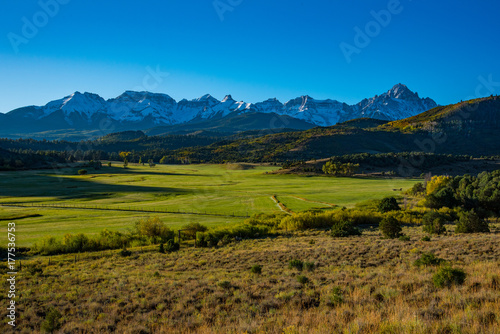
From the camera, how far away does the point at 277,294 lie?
1566cm

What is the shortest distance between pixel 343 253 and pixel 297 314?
15092 mm

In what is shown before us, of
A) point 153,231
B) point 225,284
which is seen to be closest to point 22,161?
point 153,231

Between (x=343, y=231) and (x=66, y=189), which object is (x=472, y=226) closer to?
(x=343, y=231)

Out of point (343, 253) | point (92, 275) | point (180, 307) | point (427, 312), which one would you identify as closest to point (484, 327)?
point (427, 312)

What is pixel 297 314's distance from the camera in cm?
1257

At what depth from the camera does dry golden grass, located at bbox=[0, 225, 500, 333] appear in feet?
35.0

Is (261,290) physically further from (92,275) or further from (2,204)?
(2,204)

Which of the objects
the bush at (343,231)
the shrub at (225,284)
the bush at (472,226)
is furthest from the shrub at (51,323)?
the bush at (472,226)

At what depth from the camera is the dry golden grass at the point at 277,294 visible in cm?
1066

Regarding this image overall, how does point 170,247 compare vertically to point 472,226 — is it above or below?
below

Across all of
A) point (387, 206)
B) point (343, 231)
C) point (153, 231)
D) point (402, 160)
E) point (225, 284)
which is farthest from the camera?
point (402, 160)

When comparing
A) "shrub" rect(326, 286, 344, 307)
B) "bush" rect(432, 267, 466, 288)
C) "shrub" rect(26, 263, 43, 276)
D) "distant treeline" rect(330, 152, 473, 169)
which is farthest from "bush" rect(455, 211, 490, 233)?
"distant treeline" rect(330, 152, 473, 169)

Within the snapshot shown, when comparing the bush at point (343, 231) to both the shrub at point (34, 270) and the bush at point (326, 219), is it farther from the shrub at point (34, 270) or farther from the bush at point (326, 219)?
the shrub at point (34, 270)

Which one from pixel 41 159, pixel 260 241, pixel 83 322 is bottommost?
pixel 260 241
